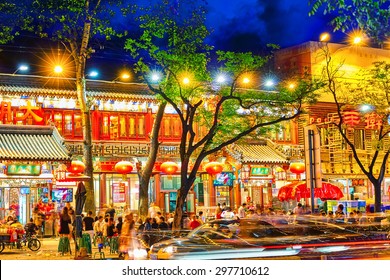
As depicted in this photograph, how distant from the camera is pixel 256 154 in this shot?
37.3m

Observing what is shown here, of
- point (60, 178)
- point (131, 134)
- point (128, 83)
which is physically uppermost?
point (128, 83)

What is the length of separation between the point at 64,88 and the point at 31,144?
3.47 meters

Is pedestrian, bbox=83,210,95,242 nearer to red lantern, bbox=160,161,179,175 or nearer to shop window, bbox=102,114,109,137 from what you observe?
red lantern, bbox=160,161,179,175

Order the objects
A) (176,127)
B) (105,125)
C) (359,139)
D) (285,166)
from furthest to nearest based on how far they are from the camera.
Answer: (359,139)
(285,166)
(176,127)
(105,125)

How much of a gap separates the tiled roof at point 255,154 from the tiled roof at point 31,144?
9.66m

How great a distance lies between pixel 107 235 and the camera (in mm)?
23672

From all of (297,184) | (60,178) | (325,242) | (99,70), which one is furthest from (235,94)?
(99,70)

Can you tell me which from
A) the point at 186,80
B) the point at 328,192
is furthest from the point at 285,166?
the point at 186,80

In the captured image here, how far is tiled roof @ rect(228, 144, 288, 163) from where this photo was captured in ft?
118

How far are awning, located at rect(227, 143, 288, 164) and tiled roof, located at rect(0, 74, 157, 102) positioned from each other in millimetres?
5280

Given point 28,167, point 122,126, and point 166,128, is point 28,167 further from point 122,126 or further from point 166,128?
point 166,128

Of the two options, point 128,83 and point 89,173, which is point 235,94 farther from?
point 128,83

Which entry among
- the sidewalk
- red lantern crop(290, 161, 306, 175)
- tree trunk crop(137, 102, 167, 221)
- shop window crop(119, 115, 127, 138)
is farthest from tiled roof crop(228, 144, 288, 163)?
the sidewalk

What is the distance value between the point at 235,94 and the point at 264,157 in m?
11.4
